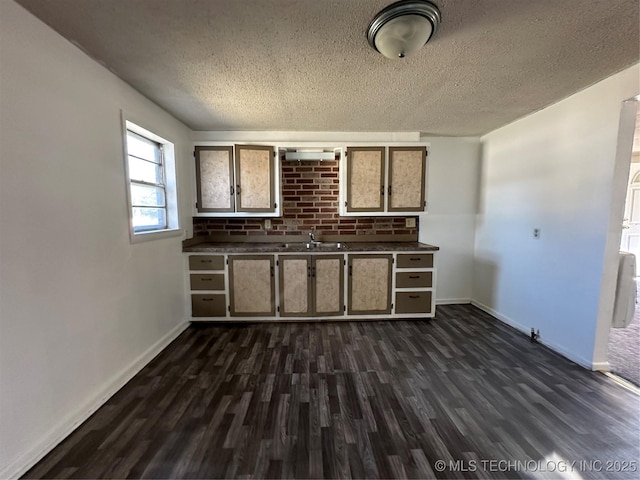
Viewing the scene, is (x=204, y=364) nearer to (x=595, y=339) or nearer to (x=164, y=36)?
(x=164, y=36)

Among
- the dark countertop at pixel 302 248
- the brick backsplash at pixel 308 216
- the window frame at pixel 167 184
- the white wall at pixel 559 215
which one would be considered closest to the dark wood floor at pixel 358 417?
the white wall at pixel 559 215

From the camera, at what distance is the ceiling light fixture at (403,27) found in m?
1.28

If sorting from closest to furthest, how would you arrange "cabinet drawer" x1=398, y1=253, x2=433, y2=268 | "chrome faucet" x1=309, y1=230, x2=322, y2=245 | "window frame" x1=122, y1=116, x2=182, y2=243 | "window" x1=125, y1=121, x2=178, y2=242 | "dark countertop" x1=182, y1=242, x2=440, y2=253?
"window" x1=125, y1=121, x2=178, y2=242 → "window frame" x1=122, y1=116, x2=182, y2=243 → "dark countertop" x1=182, y1=242, x2=440, y2=253 → "cabinet drawer" x1=398, y1=253, x2=433, y2=268 → "chrome faucet" x1=309, y1=230, x2=322, y2=245

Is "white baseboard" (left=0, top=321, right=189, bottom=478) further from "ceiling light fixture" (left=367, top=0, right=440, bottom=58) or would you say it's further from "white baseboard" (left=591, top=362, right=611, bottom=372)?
"white baseboard" (left=591, top=362, right=611, bottom=372)

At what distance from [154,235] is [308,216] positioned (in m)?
1.81

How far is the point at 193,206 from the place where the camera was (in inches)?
125

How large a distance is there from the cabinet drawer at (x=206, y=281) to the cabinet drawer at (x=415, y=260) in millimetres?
2201

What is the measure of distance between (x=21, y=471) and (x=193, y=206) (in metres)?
2.48

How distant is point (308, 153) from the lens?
325 cm

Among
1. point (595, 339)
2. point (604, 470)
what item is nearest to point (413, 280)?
point (595, 339)

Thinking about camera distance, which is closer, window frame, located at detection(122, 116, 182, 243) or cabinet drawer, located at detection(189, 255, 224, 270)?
window frame, located at detection(122, 116, 182, 243)

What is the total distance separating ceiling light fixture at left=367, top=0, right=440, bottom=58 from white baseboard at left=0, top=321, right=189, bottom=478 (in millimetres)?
2900

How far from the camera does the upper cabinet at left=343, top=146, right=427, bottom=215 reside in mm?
3178

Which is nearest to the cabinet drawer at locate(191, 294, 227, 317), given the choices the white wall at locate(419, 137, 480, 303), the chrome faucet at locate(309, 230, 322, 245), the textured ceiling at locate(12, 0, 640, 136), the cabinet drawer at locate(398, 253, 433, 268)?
the chrome faucet at locate(309, 230, 322, 245)
